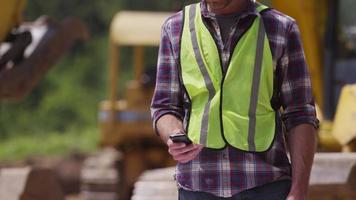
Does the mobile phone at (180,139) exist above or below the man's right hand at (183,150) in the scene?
above

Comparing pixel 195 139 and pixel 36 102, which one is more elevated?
pixel 195 139

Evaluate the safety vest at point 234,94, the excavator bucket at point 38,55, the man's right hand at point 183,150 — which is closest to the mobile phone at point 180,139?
the man's right hand at point 183,150

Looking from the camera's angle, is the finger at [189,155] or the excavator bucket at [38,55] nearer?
the finger at [189,155]

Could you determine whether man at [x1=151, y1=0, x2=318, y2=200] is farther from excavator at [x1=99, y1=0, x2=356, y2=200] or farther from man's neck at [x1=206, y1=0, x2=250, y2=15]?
excavator at [x1=99, y1=0, x2=356, y2=200]

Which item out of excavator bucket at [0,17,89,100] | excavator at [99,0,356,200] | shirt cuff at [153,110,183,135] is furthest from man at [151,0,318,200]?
excavator bucket at [0,17,89,100]

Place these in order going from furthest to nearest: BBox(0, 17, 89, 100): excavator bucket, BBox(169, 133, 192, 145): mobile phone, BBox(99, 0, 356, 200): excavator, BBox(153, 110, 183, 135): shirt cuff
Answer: BBox(99, 0, 356, 200): excavator < BBox(0, 17, 89, 100): excavator bucket < BBox(153, 110, 183, 135): shirt cuff < BBox(169, 133, 192, 145): mobile phone

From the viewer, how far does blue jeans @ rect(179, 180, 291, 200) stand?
3.59 m

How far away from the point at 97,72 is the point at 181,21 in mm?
20898

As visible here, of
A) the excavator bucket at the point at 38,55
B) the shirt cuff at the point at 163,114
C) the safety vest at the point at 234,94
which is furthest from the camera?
the excavator bucket at the point at 38,55

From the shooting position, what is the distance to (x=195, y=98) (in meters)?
3.68

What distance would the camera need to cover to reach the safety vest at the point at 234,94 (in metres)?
3.62

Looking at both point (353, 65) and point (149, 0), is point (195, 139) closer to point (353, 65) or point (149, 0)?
point (353, 65)

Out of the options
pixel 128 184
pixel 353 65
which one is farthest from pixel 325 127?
pixel 128 184

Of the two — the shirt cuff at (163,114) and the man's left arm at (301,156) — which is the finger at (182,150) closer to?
the shirt cuff at (163,114)
